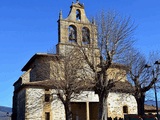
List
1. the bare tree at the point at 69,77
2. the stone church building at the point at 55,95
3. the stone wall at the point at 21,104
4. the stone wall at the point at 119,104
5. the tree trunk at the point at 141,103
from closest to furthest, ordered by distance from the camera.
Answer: the bare tree at the point at 69,77, the tree trunk at the point at 141,103, the stone church building at the point at 55,95, the stone wall at the point at 21,104, the stone wall at the point at 119,104

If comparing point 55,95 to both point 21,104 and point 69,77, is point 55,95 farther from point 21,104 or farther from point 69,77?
point 69,77

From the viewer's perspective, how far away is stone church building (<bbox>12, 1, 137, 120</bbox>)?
3164 cm

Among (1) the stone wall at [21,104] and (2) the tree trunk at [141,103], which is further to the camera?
(1) the stone wall at [21,104]

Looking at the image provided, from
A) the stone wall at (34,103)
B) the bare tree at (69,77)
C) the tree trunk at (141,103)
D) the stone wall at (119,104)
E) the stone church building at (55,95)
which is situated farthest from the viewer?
the stone wall at (119,104)

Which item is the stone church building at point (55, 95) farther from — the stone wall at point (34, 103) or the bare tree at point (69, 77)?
the bare tree at point (69, 77)

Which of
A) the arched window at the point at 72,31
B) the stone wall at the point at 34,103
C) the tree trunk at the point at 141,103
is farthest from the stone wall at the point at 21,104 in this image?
the tree trunk at the point at 141,103

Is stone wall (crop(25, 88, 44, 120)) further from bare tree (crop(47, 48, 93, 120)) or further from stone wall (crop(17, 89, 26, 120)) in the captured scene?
bare tree (crop(47, 48, 93, 120))

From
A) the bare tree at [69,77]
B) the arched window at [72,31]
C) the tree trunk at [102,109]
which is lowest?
the tree trunk at [102,109]

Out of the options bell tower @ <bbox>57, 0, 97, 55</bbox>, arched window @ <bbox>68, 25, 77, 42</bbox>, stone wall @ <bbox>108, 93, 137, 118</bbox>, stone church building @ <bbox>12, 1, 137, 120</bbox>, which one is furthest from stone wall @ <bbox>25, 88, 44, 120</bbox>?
stone wall @ <bbox>108, 93, 137, 118</bbox>

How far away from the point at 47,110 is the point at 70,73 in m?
8.07

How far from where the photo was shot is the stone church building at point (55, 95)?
1246 inches

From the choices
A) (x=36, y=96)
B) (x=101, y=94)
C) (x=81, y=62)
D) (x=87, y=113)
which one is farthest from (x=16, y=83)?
(x=101, y=94)

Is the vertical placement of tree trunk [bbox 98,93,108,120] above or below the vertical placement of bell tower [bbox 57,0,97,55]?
below

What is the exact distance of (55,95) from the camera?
105ft
